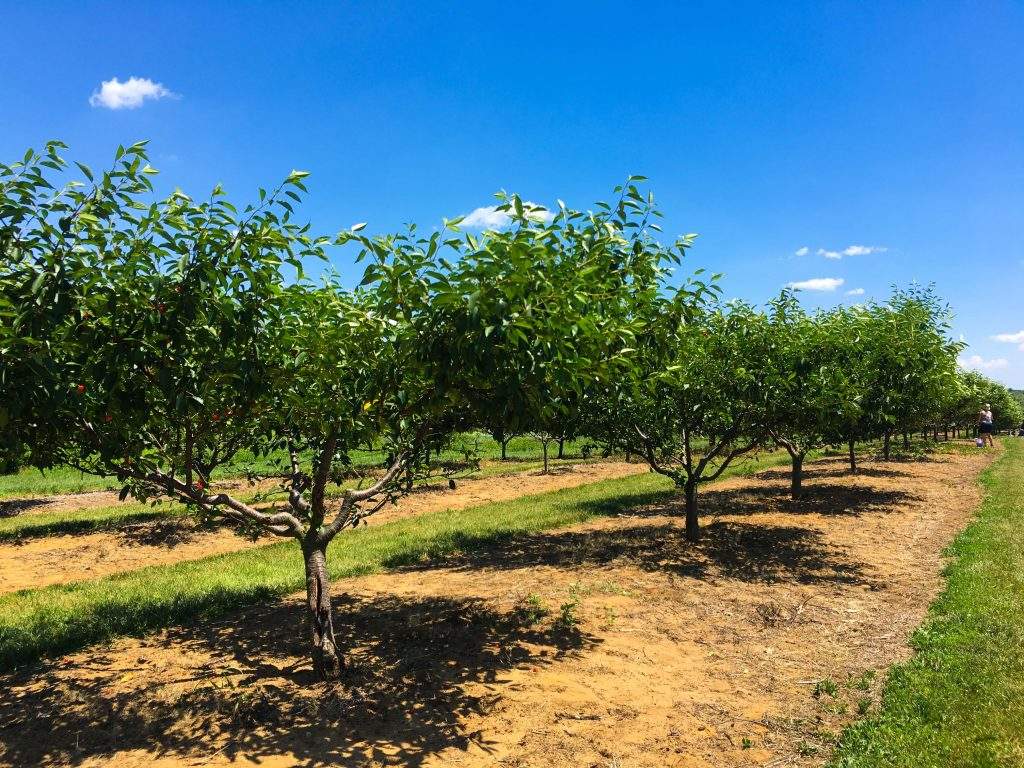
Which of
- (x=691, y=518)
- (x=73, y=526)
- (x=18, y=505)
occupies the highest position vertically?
(x=691, y=518)

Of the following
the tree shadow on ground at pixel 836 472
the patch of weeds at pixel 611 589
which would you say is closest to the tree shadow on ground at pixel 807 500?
the tree shadow on ground at pixel 836 472

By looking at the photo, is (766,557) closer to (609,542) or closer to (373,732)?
(609,542)

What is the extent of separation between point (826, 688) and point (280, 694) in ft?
18.0

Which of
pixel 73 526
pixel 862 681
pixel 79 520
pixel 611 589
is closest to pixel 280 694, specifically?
pixel 611 589

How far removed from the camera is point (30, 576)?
42.0ft

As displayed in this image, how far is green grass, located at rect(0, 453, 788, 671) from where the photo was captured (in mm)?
8719

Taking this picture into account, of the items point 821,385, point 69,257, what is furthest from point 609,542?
point 69,257

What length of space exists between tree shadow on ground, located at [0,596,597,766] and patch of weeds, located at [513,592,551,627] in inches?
1.9

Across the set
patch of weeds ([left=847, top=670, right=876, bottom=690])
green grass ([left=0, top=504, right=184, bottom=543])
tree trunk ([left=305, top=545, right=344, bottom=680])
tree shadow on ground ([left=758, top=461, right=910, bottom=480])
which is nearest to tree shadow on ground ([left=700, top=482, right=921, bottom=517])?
tree shadow on ground ([left=758, top=461, right=910, bottom=480])

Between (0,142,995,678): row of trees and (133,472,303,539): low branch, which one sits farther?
(133,472,303,539): low branch

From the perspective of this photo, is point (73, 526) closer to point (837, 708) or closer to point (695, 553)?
point (695, 553)

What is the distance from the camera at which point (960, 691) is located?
6047mm

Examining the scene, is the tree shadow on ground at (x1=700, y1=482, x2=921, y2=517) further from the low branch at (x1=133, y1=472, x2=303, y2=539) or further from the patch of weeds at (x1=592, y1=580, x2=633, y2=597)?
the low branch at (x1=133, y1=472, x2=303, y2=539)

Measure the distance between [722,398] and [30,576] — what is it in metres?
14.1
